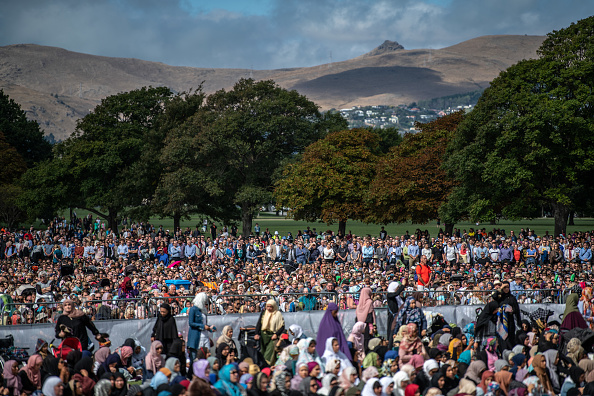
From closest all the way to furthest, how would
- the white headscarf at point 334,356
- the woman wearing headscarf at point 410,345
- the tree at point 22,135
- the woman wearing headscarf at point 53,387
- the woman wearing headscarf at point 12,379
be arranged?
the woman wearing headscarf at point 53,387
the woman wearing headscarf at point 12,379
the white headscarf at point 334,356
the woman wearing headscarf at point 410,345
the tree at point 22,135

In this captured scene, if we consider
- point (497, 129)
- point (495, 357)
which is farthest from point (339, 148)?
point (495, 357)

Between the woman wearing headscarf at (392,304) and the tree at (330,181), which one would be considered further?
the tree at (330,181)

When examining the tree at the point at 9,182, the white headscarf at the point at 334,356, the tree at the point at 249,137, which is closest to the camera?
the white headscarf at the point at 334,356

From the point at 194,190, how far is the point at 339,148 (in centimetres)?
1039

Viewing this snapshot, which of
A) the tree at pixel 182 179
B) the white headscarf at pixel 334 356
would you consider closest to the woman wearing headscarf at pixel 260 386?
the white headscarf at pixel 334 356

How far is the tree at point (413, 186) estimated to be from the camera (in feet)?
119

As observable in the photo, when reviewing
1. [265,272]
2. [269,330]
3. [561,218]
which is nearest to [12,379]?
[269,330]

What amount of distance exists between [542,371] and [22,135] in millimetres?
63615

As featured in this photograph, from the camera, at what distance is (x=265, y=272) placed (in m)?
22.1

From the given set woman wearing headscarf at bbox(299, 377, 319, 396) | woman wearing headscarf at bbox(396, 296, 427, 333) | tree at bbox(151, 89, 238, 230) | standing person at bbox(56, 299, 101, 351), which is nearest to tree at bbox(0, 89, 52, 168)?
tree at bbox(151, 89, 238, 230)

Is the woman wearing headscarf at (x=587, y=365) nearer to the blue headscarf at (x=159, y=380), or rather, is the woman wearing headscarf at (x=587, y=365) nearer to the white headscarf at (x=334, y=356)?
the white headscarf at (x=334, y=356)

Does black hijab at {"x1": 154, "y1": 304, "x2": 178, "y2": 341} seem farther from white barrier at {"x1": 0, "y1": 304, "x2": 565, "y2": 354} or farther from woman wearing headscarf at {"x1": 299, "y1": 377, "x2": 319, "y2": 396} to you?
woman wearing headscarf at {"x1": 299, "y1": 377, "x2": 319, "y2": 396}

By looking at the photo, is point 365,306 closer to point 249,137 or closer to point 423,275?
point 423,275

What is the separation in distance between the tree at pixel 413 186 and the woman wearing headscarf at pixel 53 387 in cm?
2819
